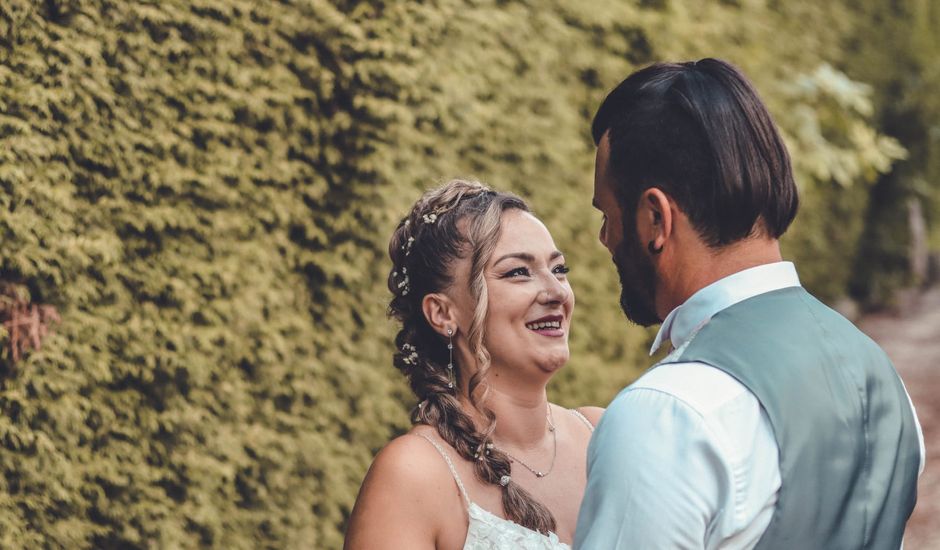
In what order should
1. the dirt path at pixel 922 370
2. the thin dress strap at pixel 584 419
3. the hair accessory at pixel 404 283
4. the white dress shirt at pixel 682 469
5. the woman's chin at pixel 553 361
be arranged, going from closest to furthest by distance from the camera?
1. the white dress shirt at pixel 682 469
2. the woman's chin at pixel 553 361
3. the hair accessory at pixel 404 283
4. the thin dress strap at pixel 584 419
5. the dirt path at pixel 922 370

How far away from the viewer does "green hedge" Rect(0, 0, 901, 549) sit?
331 centimetres

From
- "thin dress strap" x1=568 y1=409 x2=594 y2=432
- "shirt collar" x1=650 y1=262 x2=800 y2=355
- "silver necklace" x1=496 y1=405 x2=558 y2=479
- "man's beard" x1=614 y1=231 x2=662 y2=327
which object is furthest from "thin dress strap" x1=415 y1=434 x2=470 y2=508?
"shirt collar" x1=650 y1=262 x2=800 y2=355

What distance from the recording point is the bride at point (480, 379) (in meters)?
2.88

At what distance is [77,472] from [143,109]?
4.14 ft

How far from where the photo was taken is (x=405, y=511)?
279cm

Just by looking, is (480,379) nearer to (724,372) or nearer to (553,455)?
(553,455)

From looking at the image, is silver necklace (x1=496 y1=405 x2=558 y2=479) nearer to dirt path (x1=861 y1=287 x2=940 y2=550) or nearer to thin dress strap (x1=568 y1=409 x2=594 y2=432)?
thin dress strap (x1=568 y1=409 x2=594 y2=432)

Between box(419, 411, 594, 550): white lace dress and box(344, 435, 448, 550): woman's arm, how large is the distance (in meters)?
0.08

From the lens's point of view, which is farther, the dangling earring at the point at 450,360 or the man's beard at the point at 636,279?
the dangling earring at the point at 450,360

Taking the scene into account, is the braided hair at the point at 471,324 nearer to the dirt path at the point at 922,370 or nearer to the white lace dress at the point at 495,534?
the white lace dress at the point at 495,534

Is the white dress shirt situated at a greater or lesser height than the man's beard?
lesser

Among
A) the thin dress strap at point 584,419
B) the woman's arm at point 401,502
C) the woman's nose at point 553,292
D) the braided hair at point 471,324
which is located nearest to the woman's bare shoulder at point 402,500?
the woman's arm at point 401,502

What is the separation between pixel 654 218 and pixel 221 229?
239 centimetres

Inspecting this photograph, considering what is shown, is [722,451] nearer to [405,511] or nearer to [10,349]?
[405,511]
